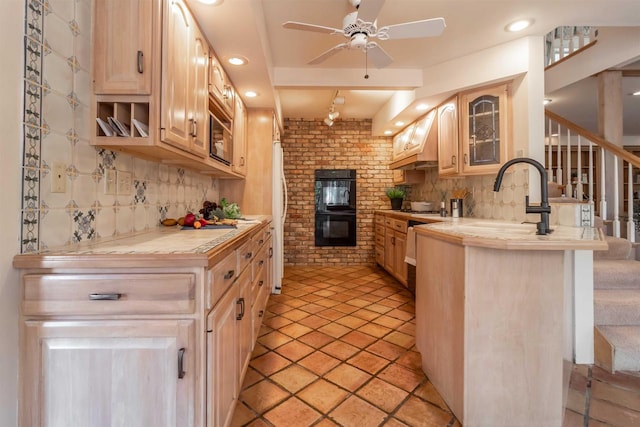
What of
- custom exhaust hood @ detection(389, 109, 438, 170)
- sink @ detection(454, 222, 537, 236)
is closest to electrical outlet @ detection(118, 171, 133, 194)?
sink @ detection(454, 222, 537, 236)

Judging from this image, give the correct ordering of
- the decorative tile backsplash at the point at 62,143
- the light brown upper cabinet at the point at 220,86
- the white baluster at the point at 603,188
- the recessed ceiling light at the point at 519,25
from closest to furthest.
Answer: the decorative tile backsplash at the point at 62,143, the light brown upper cabinet at the point at 220,86, the recessed ceiling light at the point at 519,25, the white baluster at the point at 603,188

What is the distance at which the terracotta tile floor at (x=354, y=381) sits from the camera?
1488 millimetres

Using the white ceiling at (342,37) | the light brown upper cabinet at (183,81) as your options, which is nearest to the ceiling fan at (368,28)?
the white ceiling at (342,37)

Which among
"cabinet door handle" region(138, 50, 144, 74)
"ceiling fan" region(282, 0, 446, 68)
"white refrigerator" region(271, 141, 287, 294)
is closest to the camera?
"cabinet door handle" region(138, 50, 144, 74)

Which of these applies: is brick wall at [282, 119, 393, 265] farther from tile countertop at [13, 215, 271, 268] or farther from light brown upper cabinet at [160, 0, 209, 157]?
tile countertop at [13, 215, 271, 268]

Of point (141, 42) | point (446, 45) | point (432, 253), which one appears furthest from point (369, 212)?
point (141, 42)

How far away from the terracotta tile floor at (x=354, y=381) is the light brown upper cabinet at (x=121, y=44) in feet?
5.62

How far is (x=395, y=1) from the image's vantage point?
79.5 inches

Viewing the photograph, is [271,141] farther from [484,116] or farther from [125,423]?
[125,423]

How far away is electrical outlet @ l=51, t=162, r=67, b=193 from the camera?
1143 millimetres

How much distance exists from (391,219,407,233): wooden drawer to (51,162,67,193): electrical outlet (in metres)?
3.22

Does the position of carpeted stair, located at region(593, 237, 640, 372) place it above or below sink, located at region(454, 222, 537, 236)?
below

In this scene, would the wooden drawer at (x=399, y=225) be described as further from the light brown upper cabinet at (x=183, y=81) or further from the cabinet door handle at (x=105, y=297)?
the cabinet door handle at (x=105, y=297)

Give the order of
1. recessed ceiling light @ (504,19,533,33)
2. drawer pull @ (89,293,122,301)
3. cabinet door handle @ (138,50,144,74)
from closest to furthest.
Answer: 1. drawer pull @ (89,293,122,301)
2. cabinet door handle @ (138,50,144,74)
3. recessed ceiling light @ (504,19,533,33)
